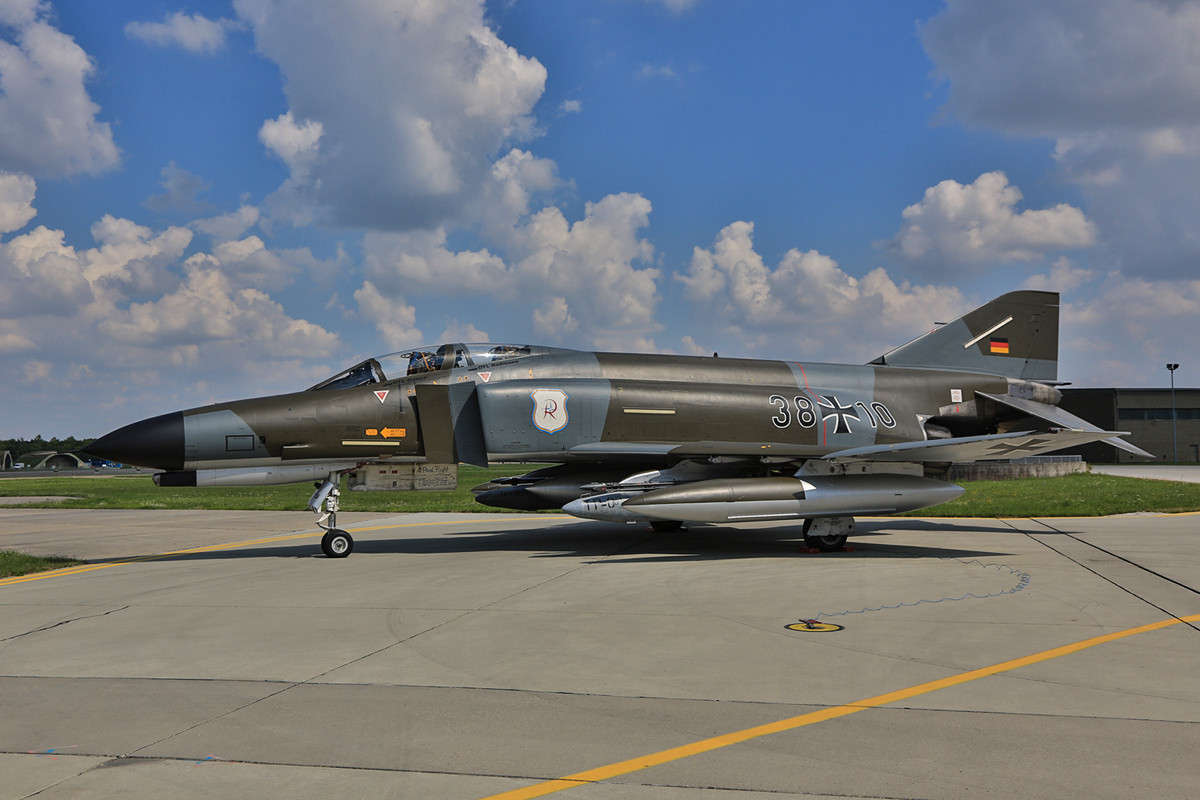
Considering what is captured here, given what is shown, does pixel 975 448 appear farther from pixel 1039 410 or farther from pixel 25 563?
pixel 25 563

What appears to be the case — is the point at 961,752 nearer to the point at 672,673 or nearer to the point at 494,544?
the point at 672,673

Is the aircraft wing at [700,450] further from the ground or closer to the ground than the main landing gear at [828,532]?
further from the ground

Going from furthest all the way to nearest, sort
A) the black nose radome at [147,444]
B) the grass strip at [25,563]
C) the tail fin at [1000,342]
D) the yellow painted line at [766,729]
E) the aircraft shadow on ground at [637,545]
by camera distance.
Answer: the tail fin at [1000,342] → the aircraft shadow on ground at [637,545] → the grass strip at [25,563] → the black nose radome at [147,444] → the yellow painted line at [766,729]

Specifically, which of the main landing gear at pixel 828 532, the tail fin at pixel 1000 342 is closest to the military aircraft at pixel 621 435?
the main landing gear at pixel 828 532

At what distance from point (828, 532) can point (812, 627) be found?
564 centimetres

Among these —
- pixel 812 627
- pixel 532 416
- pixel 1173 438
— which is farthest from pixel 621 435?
pixel 1173 438

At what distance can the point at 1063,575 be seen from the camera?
9609 mm

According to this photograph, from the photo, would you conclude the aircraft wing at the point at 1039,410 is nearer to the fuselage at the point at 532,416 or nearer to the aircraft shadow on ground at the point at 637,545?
the fuselage at the point at 532,416

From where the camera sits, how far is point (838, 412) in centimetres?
1373

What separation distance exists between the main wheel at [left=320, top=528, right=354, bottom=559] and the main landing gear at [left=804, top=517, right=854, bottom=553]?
7037 millimetres

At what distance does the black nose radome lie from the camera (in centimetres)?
1062

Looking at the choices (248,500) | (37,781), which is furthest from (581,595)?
(248,500)

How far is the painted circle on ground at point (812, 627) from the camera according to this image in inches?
270

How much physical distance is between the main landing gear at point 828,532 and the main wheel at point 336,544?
23.1 ft
